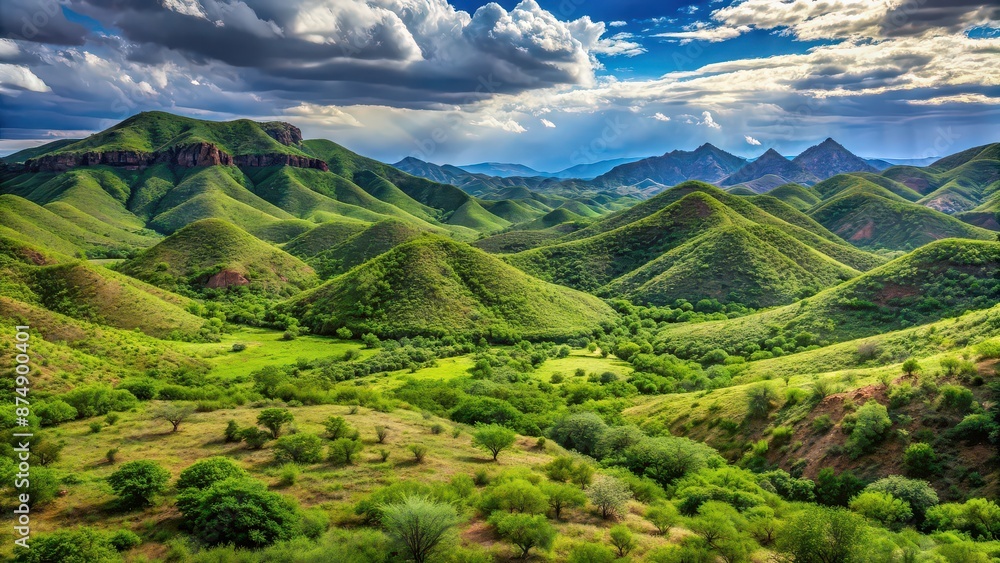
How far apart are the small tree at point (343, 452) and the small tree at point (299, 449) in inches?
42.6

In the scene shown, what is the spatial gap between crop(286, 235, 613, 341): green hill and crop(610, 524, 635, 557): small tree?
7392cm

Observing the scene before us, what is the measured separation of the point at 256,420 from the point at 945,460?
5664 cm

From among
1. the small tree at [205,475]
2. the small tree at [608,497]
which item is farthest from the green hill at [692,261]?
the small tree at [205,475]

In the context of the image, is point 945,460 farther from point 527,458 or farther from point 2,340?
point 2,340

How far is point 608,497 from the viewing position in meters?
35.1

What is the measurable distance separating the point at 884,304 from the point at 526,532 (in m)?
89.6

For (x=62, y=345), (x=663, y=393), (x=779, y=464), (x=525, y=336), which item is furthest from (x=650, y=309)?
(x=62, y=345)

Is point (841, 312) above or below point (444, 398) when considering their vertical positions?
above

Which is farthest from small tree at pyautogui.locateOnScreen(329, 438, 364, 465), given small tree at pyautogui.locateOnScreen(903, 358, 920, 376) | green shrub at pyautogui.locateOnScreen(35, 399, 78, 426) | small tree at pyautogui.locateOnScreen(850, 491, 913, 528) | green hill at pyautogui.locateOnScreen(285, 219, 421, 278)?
green hill at pyautogui.locateOnScreen(285, 219, 421, 278)

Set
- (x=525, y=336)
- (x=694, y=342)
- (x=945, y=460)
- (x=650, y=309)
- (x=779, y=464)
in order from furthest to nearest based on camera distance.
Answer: (x=650, y=309) → (x=525, y=336) → (x=694, y=342) → (x=779, y=464) → (x=945, y=460)

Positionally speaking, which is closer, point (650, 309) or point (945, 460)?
point (945, 460)

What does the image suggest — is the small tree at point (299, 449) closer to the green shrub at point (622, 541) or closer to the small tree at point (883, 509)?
the green shrub at point (622, 541)

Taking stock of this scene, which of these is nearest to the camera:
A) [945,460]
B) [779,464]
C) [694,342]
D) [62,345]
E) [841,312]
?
[945,460]

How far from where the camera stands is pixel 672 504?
3809 cm
